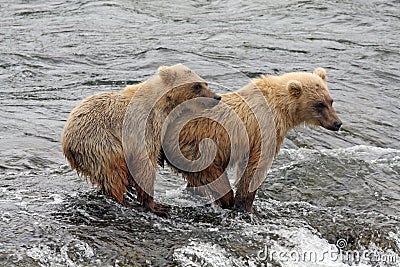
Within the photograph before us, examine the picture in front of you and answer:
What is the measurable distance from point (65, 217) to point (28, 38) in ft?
27.4

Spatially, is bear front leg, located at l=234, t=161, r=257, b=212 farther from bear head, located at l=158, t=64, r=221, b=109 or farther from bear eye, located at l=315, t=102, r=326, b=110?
bear eye, located at l=315, t=102, r=326, b=110

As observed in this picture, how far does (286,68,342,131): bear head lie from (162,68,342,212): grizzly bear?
2 centimetres

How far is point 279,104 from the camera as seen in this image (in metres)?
7.38

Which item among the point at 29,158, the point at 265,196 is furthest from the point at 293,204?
the point at 29,158

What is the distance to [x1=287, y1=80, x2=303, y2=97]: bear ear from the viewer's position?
7.32 meters

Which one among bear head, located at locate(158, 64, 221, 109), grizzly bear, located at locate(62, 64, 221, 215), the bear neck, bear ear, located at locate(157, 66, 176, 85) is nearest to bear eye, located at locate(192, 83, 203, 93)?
bear head, located at locate(158, 64, 221, 109)

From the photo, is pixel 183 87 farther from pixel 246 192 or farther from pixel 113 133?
pixel 246 192

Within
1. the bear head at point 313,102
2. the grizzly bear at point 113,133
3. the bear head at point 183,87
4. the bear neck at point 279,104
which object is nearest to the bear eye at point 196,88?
the bear head at point 183,87

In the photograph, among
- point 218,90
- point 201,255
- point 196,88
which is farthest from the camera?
point 218,90

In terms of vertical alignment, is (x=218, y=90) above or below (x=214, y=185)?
above

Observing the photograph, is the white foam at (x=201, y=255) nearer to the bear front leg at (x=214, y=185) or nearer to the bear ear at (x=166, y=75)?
the bear front leg at (x=214, y=185)

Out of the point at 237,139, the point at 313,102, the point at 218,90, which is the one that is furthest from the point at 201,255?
the point at 218,90

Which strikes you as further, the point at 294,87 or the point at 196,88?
the point at 196,88

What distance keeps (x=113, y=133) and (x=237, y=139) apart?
126 cm
